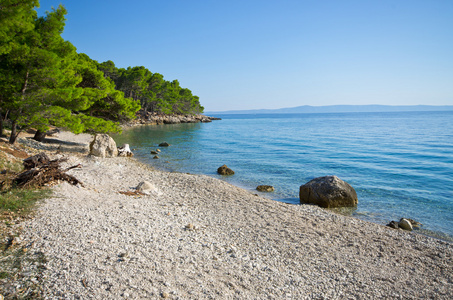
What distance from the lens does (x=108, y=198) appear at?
33.4 feet

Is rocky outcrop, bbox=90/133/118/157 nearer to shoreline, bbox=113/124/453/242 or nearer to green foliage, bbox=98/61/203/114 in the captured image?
shoreline, bbox=113/124/453/242

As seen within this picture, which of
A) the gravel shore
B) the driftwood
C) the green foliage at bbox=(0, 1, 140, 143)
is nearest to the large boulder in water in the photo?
the gravel shore

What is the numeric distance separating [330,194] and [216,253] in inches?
335

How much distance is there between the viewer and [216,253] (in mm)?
6953

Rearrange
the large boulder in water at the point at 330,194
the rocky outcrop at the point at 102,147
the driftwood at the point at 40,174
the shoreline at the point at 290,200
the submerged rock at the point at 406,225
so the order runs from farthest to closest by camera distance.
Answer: the rocky outcrop at the point at 102,147 → the large boulder in water at the point at 330,194 → the submerged rock at the point at 406,225 → the shoreline at the point at 290,200 → the driftwood at the point at 40,174

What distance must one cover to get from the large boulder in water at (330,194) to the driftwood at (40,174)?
35.5 feet

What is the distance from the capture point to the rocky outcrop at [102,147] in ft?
69.4

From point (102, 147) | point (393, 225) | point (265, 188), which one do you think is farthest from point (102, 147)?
point (393, 225)

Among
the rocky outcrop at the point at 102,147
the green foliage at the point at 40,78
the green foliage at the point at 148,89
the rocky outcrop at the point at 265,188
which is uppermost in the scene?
the green foliage at the point at 148,89

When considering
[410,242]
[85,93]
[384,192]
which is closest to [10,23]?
[85,93]

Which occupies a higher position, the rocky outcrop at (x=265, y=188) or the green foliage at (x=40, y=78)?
the green foliage at (x=40, y=78)

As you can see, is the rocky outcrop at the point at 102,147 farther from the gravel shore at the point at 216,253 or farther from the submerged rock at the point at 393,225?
the submerged rock at the point at 393,225

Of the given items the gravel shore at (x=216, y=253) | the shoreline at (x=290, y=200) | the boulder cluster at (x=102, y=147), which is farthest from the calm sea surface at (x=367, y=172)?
the gravel shore at (x=216, y=253)

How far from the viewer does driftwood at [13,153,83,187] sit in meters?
9.10
